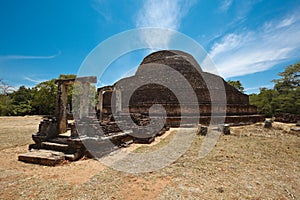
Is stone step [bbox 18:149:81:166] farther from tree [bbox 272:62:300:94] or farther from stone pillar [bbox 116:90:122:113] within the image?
tree [bbox 272:62:300:94]

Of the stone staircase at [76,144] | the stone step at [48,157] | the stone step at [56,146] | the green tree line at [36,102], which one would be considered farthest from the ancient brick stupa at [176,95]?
the green tree line at [36,102]

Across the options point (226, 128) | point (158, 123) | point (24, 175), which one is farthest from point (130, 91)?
point (24, 175)

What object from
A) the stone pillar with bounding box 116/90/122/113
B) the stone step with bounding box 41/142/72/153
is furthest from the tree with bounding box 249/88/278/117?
the stone step with bounding box 41/142/72/153

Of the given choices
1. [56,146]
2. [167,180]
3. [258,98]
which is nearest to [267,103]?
[258,98]

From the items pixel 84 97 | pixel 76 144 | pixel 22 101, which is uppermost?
pixel 22 101

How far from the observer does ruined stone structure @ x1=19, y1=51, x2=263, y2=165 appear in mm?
5326

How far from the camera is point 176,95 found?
14.8 meters

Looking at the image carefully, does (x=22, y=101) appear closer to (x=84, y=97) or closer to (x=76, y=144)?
(x=84, y=97)

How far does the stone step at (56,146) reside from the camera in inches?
205

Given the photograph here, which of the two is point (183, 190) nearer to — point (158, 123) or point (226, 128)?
point (158, 123)

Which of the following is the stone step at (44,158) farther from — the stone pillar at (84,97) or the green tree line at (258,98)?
the green tree line at (258,98)

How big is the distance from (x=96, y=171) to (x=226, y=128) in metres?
7.83

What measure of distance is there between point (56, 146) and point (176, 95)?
11050 mm

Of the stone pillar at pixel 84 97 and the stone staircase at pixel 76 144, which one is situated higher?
the stone pillar at pixel 84 97
